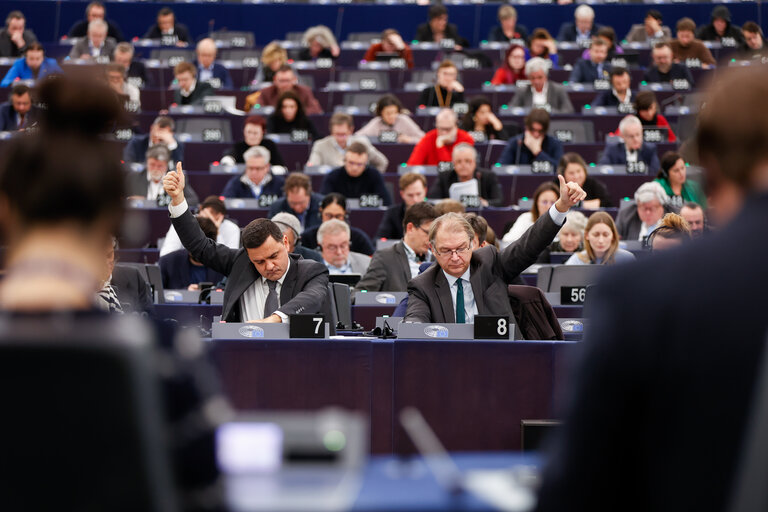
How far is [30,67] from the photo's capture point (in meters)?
13.5

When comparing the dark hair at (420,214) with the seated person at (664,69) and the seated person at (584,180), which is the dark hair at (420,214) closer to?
the seated person at (584,180)

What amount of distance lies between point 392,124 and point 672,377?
1023 cm

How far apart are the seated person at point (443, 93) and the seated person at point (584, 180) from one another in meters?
3.07

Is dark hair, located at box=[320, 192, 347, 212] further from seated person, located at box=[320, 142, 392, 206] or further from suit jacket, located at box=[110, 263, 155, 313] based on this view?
suit jacket, located at box=[110, 263, 155, 313]

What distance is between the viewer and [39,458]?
4.76 feet

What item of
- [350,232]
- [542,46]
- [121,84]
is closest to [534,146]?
[350,232]

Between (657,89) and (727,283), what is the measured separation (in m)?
12.4

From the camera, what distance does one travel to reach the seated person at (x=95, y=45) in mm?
14211

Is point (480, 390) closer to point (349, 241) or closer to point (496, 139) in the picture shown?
point (349, 241)

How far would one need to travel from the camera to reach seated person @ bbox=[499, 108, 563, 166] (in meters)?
10.7

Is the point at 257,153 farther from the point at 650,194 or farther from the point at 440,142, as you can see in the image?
the point at 650,194

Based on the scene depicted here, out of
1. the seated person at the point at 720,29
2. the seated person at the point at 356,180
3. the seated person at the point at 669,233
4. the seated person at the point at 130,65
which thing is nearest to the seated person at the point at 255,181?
the seated person at the point at 356,180

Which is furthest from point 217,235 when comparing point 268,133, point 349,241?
point 268,133

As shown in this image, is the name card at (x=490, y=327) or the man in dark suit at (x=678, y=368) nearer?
the man in dark suit at (x=678, y=368)
